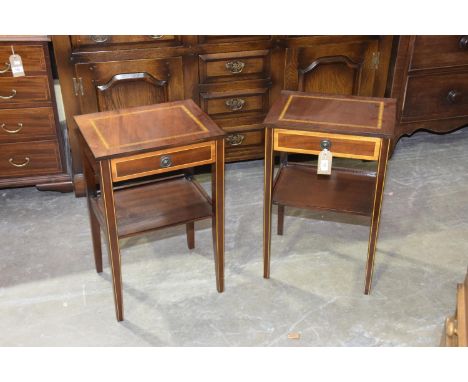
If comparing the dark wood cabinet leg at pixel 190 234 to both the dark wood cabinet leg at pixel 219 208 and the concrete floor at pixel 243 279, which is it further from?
the dark wood cabinet leg at pixel 219 208

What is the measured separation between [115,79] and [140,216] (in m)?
0.83

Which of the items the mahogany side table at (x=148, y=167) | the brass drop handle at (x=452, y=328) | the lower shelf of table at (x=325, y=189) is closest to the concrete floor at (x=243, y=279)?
the mahogany side table at (x=148, y=167)

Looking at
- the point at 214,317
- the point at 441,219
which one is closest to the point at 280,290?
the point at 214,317

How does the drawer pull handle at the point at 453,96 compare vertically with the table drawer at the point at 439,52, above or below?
below

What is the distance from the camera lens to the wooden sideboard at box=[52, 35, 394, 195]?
251cm

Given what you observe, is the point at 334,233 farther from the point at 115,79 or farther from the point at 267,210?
the point at 115,79

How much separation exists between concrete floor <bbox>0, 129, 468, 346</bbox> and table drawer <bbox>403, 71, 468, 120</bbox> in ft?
1.41

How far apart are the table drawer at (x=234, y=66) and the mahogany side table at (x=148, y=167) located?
64 centimetres

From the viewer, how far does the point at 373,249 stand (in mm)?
2125

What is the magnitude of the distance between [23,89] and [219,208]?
1.15 metres

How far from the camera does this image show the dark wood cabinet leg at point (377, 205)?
74.1 inches

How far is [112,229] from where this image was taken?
187cm

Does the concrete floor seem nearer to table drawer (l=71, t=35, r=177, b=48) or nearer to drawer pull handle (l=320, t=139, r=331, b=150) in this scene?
drawer pull handle (l=320, t=139, r=331, b=150)
